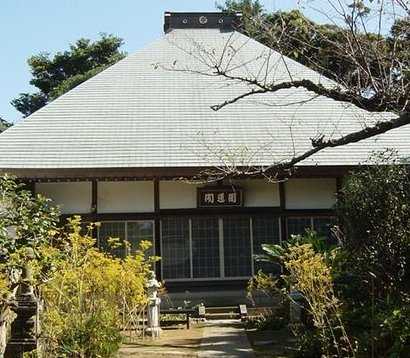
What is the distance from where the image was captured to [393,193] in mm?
8133

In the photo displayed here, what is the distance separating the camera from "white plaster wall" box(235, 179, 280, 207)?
1545cm

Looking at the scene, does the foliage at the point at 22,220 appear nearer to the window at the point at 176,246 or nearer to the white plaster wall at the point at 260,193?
the window at the point at 176,246

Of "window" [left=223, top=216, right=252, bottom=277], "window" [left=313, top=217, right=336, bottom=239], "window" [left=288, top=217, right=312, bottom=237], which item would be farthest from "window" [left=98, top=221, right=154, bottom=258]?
"window" [left=313, top=217, right=336, bottom=239]

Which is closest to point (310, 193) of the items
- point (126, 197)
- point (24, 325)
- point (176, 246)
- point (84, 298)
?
point (176, 246)

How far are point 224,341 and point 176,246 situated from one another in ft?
17.2

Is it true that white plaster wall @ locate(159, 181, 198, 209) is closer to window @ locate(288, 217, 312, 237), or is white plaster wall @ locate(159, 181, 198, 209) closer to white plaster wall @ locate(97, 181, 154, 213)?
white plaster wall @ locate(97, 181, 154, 213)

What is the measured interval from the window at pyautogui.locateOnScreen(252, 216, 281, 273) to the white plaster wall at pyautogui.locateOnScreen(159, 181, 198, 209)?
1.68m

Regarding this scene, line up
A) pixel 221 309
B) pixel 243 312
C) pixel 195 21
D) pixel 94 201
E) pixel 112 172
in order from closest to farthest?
pixel 243 312 < pixel 221 309 < pixel 112 172 < pixel 94 201 < pixel 195 21

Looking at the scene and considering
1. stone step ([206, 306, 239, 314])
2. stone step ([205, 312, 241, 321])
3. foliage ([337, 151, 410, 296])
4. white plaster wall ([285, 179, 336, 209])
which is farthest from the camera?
white plaster wall ([285, 179, 336, 209])

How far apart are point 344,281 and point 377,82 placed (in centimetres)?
451

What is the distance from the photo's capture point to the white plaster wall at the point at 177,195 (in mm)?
15344

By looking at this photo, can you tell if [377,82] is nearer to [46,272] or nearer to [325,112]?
[46,272]

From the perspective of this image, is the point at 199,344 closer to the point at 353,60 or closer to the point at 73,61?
the point at 353,60

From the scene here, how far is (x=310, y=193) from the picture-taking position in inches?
615
